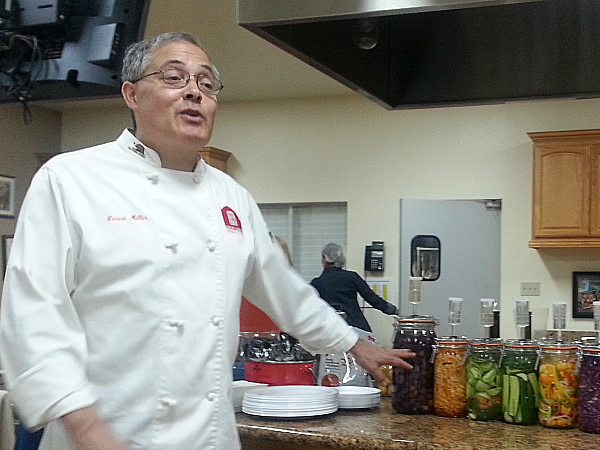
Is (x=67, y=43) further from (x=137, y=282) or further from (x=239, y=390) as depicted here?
(x=137, y=282)

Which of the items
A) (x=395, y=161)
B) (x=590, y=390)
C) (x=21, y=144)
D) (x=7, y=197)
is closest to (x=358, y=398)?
(x=590, y=390)

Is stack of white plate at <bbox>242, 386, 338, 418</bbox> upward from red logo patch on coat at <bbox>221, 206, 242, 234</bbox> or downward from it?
downward

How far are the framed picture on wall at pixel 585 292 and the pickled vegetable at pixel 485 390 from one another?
11.9 ft

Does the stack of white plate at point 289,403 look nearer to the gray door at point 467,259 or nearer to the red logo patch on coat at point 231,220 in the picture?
the red logo patch on coat at point 231,220

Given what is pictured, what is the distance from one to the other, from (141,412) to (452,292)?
442cm

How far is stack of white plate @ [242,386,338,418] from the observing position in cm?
203

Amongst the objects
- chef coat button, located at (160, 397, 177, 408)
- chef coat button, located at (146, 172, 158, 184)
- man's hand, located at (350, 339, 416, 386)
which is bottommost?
chef coat button, located at (160, 397, 177, 408)

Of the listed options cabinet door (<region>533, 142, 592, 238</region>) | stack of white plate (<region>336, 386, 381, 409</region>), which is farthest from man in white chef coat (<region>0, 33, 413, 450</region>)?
cabinet door (<region>533, 142, 592, 238</region>)

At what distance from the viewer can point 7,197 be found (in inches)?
251

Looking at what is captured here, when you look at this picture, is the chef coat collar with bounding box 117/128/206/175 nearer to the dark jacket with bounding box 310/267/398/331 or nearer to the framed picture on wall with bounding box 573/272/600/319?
the dark jacket with bounding box 310/267/398/331

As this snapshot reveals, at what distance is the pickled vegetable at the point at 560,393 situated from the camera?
75.9 inches

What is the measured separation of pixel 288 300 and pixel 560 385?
719 mm

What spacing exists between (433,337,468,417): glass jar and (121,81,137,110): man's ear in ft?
3.40

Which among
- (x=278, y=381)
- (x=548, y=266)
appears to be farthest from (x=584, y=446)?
(x=548, y=266)
